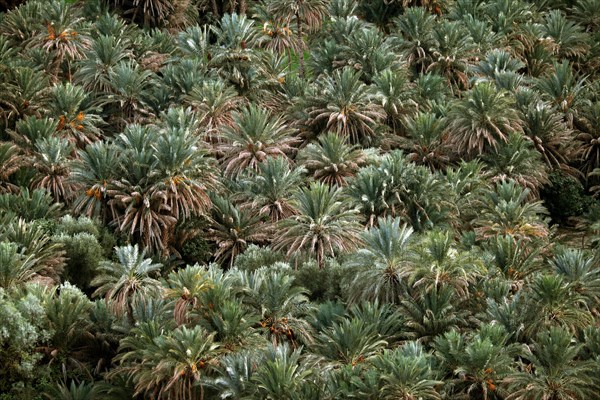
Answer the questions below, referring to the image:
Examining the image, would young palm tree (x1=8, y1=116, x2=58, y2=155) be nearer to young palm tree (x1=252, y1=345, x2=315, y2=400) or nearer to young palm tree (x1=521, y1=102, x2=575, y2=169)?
young palm tree (x1=252, y1=345, x2=315, y2=400)

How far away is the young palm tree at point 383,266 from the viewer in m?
29.2

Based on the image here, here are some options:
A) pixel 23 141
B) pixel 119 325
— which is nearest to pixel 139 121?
pixel 23 141

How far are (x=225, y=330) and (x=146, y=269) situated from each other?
10.3ft

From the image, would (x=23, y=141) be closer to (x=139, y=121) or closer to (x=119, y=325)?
(x=139, y=121)

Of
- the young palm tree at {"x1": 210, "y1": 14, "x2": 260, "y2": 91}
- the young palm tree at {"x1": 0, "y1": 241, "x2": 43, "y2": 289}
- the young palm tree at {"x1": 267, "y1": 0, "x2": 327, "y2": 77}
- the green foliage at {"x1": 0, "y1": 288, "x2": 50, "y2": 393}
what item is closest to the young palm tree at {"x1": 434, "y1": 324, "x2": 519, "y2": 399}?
the green foliage at {"x1": 0, "y1": 288, "x2": 50, "y2": 393}

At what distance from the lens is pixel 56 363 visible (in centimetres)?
2841

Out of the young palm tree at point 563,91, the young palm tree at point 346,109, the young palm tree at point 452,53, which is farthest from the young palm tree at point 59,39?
the young palm tree at point 563,91

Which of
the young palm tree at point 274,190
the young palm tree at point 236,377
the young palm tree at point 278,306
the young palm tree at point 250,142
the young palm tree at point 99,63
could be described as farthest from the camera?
the young palm tree at point 99,63

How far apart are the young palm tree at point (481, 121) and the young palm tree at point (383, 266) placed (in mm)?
8246

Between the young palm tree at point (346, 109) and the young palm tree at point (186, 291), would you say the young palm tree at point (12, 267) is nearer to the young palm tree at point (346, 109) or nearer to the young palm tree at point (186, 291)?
the young palm tree at point (186, 291)

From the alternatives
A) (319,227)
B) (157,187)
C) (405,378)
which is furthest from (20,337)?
(319,227)

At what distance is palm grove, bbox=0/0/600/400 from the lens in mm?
27016

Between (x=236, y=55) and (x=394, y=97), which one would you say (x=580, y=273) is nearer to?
(x=394, y=97)

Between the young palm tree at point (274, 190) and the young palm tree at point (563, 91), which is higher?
the young palm tree at point (563, 91)
